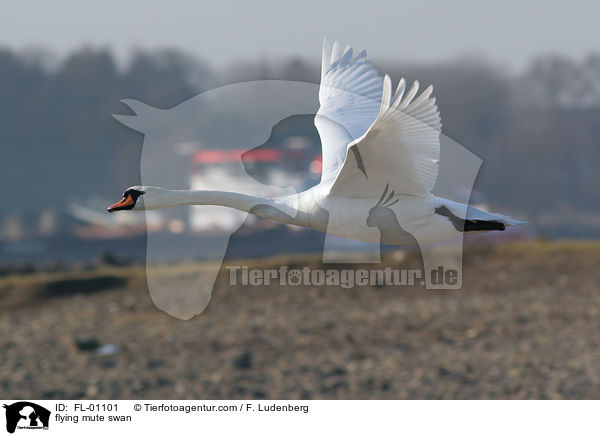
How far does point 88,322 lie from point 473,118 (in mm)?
46800

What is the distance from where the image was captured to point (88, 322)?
18.0 metres

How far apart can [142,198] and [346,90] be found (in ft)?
7.27

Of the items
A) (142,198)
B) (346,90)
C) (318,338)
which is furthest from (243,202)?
(318,338)

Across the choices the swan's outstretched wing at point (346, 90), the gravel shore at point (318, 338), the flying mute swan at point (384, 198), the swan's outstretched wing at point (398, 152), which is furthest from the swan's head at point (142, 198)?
the gravel shore at point (318, 338)

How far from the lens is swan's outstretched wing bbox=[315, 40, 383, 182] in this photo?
6.67 m

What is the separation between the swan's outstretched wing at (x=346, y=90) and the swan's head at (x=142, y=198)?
1.82m

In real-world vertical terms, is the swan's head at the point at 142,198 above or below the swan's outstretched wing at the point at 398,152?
below

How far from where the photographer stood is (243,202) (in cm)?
496

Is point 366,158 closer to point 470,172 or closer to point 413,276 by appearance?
point 470,172

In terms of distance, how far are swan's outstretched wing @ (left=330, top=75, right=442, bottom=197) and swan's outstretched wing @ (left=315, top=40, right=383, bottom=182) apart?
5.23 feet

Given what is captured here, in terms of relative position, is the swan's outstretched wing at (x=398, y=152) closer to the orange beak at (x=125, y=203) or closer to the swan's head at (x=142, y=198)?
the swan's head at (x=142, y=198)

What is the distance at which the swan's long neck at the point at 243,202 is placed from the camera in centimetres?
492
